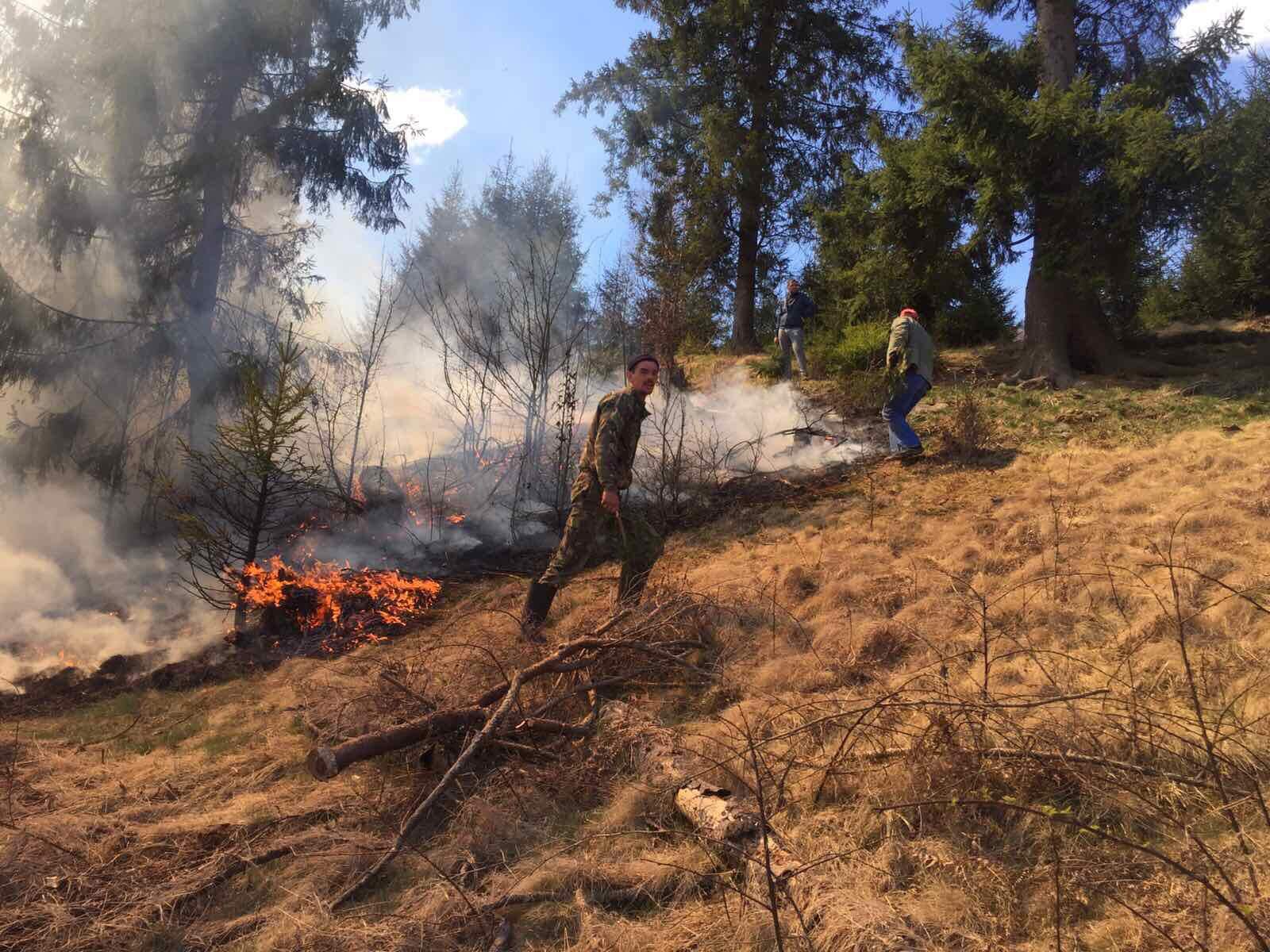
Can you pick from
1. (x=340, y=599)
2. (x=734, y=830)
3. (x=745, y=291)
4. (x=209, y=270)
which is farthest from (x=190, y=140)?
(x=734, y=830)

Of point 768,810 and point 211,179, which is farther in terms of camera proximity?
point 211,179

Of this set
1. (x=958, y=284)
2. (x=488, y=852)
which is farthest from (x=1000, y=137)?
(x=488, y=852)

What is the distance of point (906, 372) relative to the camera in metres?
8.38

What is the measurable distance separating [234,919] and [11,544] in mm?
9506

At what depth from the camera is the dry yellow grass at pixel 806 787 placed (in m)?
2.46

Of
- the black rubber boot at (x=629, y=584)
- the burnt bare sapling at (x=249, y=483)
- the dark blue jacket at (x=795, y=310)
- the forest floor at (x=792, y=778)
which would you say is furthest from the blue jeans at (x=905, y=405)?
the burnt bare sapling at (x=249, y=483)

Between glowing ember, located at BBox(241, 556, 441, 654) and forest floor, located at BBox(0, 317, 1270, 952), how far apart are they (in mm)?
830

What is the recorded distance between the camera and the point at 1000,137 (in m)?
9.61

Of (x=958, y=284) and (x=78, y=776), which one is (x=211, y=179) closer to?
(x=78, y=776)

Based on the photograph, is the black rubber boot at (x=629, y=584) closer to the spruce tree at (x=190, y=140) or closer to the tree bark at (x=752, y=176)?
the spruce tree at (x=190, y=140)

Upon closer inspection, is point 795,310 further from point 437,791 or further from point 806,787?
point 437,791

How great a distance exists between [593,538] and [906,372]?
15.5ft

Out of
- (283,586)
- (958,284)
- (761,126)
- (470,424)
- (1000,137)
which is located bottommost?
(283,586)

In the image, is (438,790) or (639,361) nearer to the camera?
(438,790)
